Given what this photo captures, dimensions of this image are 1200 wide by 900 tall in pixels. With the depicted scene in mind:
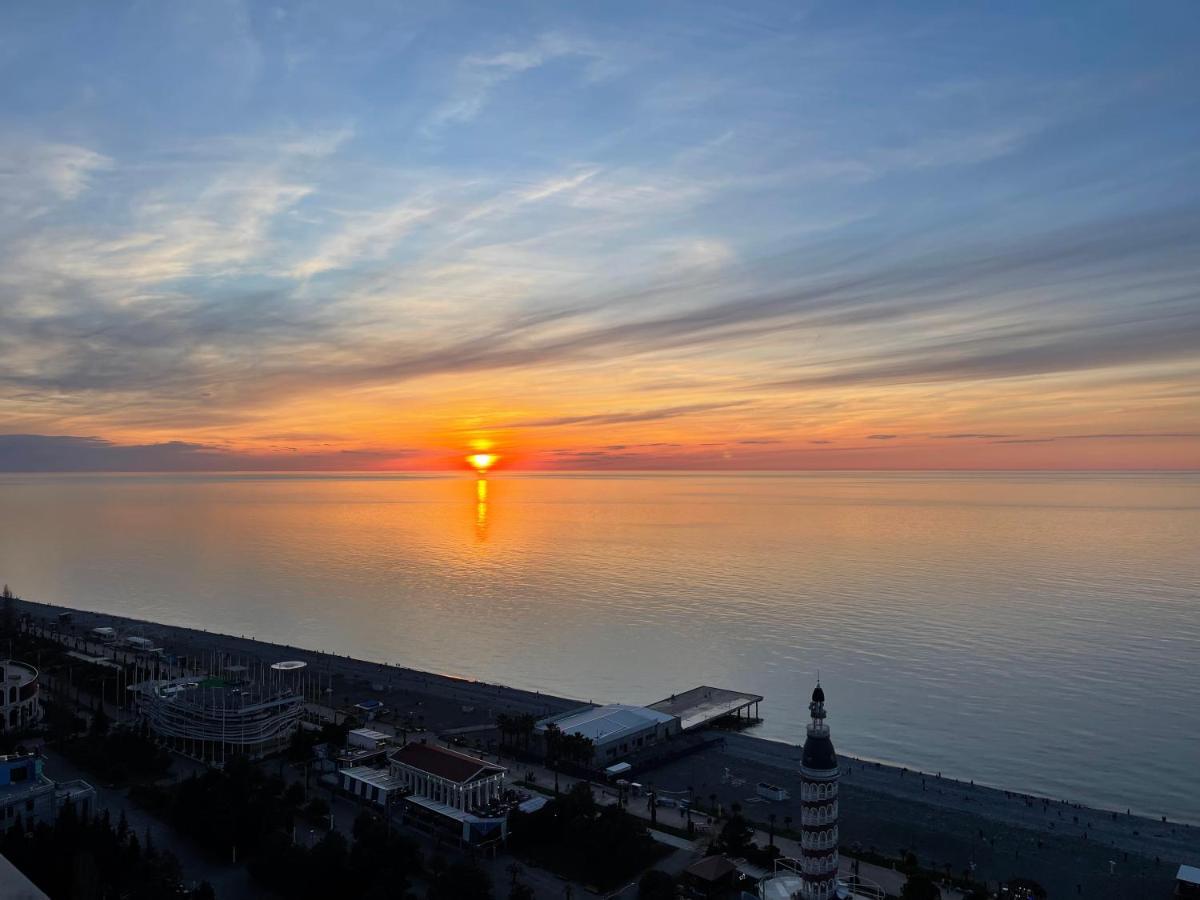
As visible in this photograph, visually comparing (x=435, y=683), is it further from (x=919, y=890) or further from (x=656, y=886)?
(x=919, y=890)

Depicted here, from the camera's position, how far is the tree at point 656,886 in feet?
121

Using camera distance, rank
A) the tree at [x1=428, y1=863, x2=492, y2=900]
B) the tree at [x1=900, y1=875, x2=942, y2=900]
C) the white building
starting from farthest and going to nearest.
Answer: the white building < the tree at [x1=428, y1=863, x2=492, y2=900] < the tree at [x1=900, y1=875, x2=942, y2=900]

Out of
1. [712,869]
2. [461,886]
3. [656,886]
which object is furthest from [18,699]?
[712,869]

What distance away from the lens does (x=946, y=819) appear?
49562 mm

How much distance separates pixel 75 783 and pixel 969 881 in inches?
1975

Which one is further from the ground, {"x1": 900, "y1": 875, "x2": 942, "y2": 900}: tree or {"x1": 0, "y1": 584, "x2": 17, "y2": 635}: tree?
{"x1": 900, "y1": 875, "x2": 942, "y2": 900}: tree

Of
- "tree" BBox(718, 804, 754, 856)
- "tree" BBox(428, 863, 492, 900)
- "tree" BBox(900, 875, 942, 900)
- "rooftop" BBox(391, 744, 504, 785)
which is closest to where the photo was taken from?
"tree" BBox(900, 875, 942, 900)

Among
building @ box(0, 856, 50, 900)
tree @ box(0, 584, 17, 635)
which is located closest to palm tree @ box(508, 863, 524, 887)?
building @ box(0, 856, 50, 900)

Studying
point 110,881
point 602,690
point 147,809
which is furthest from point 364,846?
point 602,690

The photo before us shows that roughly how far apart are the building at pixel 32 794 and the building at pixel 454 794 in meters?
17.2

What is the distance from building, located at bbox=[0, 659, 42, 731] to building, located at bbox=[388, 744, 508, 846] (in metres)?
34.7

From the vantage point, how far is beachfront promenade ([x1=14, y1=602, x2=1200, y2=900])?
43.8 metres

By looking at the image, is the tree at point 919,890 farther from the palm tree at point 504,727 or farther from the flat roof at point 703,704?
the palm tree at point 504,727

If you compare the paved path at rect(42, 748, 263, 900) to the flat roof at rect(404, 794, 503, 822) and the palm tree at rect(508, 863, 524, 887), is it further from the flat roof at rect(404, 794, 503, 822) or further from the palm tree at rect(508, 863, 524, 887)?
the palm tree at rect(508, 863, 524, 887)
